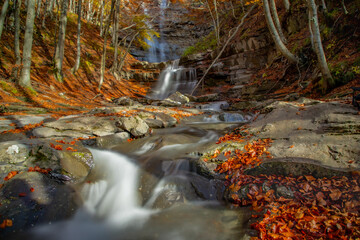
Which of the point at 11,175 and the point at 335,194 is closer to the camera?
the point at 335,194

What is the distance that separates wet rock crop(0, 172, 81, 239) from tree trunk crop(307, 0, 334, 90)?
10090 mm

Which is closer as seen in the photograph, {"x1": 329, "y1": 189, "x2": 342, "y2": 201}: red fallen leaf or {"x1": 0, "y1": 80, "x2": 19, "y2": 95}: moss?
{"x1": 329, "y1": 189, "x2": 342, "y2": 201}: red fallen leaf

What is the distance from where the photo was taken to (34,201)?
2971 millimetres

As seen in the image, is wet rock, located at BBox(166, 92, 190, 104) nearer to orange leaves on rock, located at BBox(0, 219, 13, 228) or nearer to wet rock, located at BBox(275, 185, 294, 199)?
wet rock, located at BBox(275, 185, 294, 199)

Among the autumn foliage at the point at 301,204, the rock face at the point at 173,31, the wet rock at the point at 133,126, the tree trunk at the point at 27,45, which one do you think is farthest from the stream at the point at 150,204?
the rock face at the point at 173,31

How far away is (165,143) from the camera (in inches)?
226

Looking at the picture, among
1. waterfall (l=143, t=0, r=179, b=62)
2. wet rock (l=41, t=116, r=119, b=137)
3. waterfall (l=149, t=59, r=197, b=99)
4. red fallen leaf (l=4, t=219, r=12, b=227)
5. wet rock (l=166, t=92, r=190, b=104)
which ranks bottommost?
red fallen leaf (l=4, t=219, r=12, b=227)

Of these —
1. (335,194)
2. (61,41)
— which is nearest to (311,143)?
(335,194)

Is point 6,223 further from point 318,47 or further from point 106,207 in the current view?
point 318,47

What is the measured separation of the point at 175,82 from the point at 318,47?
14.9m

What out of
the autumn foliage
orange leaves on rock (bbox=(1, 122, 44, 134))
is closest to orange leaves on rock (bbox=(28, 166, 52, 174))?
orange leaves on rock (bbox=(1, 122, 44, 134))

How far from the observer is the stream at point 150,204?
2.78 m

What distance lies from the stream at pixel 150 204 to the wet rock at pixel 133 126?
4.80ft

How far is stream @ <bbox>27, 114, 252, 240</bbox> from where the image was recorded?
9.11 feet
